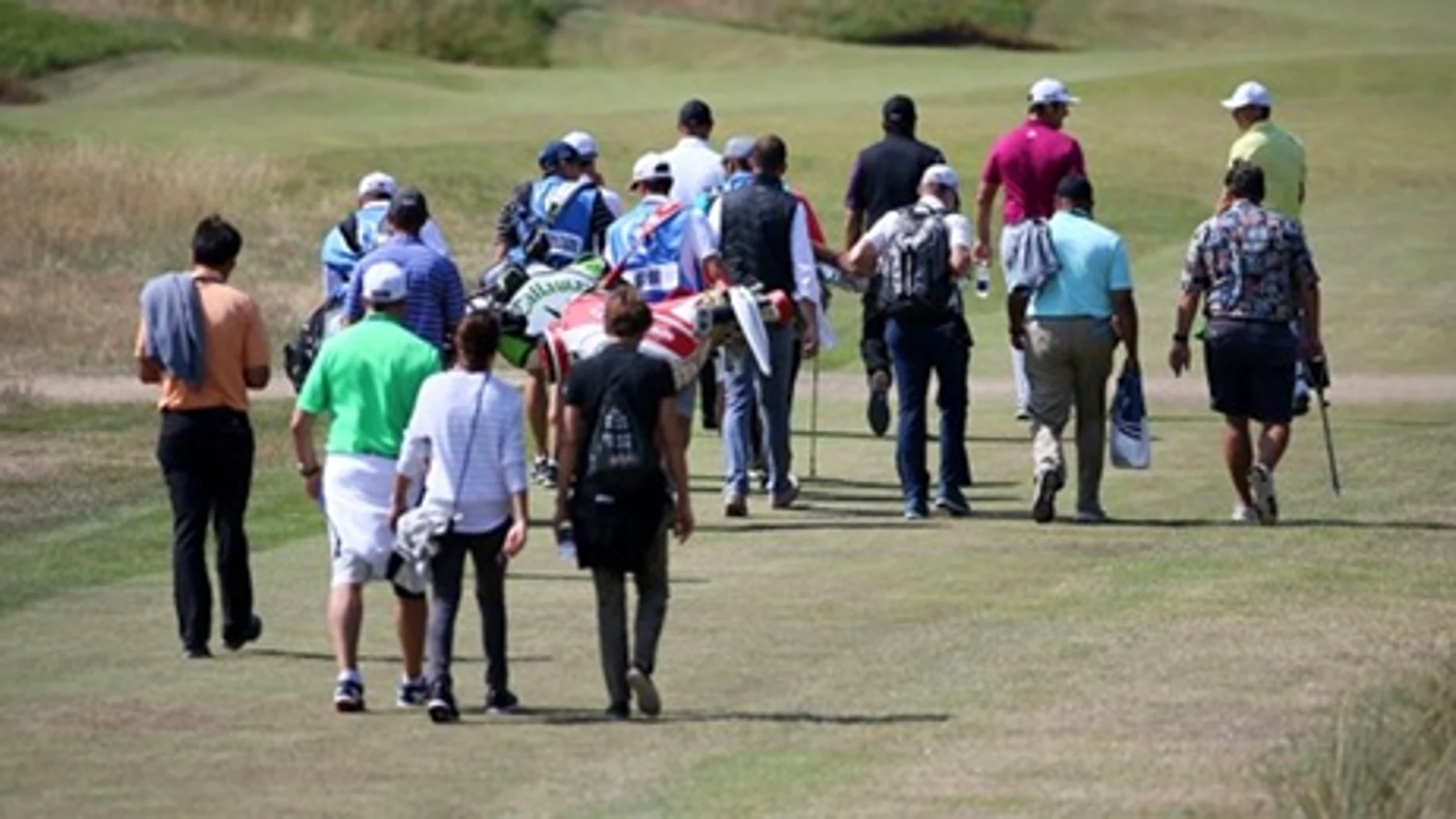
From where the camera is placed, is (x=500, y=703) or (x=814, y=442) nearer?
(x=500, y=703)

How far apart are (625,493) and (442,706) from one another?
1.06 meters

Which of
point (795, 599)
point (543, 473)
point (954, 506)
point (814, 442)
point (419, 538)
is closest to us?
point (419, 538)

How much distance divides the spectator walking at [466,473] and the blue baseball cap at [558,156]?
7.09 meters

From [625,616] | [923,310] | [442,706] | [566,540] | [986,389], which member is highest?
[923,310]

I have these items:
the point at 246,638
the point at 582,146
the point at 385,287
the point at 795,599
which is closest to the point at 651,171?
the point at 582,146

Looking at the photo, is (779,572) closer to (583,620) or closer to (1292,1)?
(583,620)

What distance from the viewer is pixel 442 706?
48.9 feet

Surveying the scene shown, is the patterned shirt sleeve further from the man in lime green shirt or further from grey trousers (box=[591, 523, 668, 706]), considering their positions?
grey trousers (box=[591, 523, 668, 706])

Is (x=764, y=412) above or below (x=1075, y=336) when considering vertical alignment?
below

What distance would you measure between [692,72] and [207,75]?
30.6 feet

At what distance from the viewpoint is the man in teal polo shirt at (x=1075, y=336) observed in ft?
68.9

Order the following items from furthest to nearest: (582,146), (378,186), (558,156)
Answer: (582,146), (558,156), (378,186)

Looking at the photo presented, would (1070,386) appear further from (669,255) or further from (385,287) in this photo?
(385,287)

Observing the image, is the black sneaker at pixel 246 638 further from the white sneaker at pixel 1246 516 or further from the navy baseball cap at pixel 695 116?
the navy baseball cap at pixel 695 116
